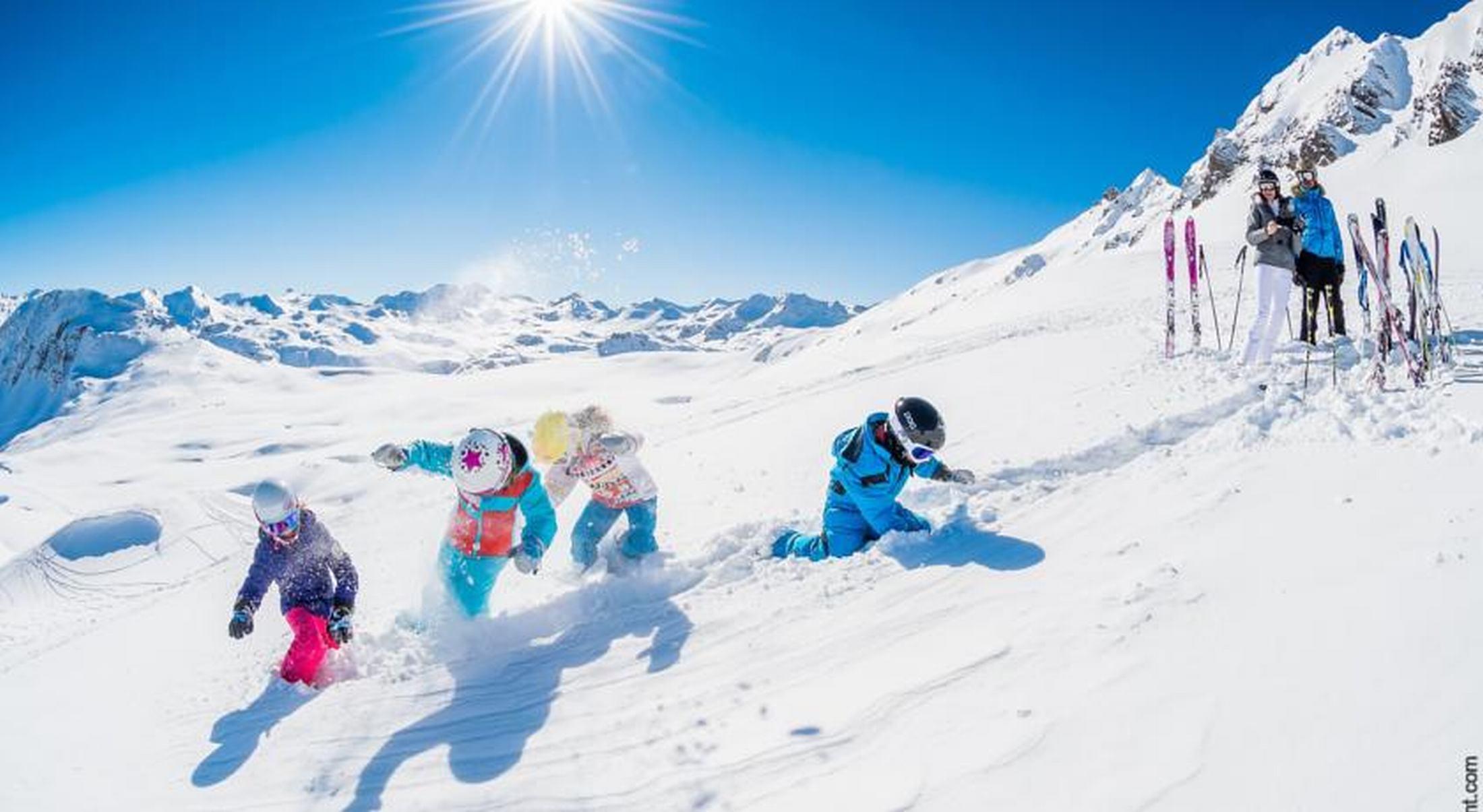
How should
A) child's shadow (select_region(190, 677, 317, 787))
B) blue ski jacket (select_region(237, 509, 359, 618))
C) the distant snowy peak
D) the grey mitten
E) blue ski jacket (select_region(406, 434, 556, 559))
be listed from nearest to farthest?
child's shadow (select_region(190, 677, 317, 787)) → blue ski jacket (select_region(237, 509, 359, 618)) → blue ski jacket (select_region(406, 434, 556, 559)) → the grey mitten → the distant snowy peak

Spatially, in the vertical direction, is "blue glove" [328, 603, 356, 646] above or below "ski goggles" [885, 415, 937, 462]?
below

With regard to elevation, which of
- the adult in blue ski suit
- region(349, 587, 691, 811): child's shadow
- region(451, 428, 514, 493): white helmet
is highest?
the adult in blue ski suit

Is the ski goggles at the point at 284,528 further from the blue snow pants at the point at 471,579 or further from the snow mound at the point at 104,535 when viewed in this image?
the snow mound at the point at 104,535

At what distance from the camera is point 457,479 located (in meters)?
5.62

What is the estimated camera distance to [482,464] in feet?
18.3

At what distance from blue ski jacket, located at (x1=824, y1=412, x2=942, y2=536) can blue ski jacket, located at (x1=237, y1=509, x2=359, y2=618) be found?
3.81 meters

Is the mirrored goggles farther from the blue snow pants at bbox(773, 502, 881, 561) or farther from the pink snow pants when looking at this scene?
the pink snow pants

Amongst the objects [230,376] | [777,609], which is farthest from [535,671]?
[230,376]

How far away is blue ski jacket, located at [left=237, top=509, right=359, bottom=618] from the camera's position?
523 centimetres

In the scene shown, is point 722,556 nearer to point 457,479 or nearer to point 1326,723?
point 457,479

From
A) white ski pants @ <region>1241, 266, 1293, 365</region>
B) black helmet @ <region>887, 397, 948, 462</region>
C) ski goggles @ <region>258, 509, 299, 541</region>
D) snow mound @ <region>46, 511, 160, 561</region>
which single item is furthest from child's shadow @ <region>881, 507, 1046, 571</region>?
snow mound @ <region>46, 511, 160, 561</region>

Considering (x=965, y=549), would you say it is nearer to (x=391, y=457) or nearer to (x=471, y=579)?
(x=471, y=579)

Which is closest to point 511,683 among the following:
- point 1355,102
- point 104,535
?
point 104,535

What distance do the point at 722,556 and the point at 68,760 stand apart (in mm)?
4060
